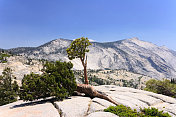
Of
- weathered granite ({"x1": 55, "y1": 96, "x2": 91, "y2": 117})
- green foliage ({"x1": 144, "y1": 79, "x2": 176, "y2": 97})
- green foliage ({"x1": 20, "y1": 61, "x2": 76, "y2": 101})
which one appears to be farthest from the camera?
green foliage ({"x1": 144, "y1": 79, "x2": 176, "y2": 97})

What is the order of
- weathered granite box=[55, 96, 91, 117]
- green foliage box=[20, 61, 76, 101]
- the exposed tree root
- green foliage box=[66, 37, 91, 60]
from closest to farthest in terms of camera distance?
weathered granite box=[55, 96, 91, 117] → green foliage box=[20, 61, 76, 101] → the exposed tree root → green foliage box=[66, 37, 91, 60]

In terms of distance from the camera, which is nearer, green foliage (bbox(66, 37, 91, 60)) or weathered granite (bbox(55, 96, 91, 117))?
weathered granite (bbox(55, 96, 91, 117))

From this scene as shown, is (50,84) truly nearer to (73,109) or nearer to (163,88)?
(73,109)

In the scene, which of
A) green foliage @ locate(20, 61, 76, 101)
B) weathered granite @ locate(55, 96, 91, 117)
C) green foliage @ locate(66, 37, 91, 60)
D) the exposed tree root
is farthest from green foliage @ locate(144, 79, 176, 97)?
green foliage @ locate(20, 61, 76, 101)

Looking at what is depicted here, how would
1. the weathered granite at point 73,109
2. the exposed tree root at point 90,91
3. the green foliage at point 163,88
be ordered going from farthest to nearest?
the green foliage at point 163,88
the exposed tree root at point 90,91
the weathered granite at point 73,109

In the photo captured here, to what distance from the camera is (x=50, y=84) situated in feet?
75.4

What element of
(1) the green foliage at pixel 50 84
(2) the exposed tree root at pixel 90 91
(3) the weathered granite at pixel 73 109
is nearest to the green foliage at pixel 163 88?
(2) the exposed tree root at pixel 90 91

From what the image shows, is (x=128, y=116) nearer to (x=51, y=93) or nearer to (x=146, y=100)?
(x=146, y=100)

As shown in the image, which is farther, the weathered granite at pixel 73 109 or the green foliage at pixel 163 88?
the green foliage at pixel 163 88

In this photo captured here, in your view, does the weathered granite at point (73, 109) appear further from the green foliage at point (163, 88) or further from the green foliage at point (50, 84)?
the green foliage at point (163, 88)

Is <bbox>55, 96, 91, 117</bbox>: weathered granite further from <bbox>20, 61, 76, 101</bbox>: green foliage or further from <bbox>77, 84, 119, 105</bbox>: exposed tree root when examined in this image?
<bbox>77, 84, 119, 105</bbox>: exposed tree root

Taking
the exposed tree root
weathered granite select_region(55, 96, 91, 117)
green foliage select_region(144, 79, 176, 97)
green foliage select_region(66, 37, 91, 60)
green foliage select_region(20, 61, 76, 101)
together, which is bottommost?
green foliage select_region(144, 79, 176, 97)

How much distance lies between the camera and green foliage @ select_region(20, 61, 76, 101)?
22031 millimetres

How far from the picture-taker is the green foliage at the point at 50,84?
22.0m
